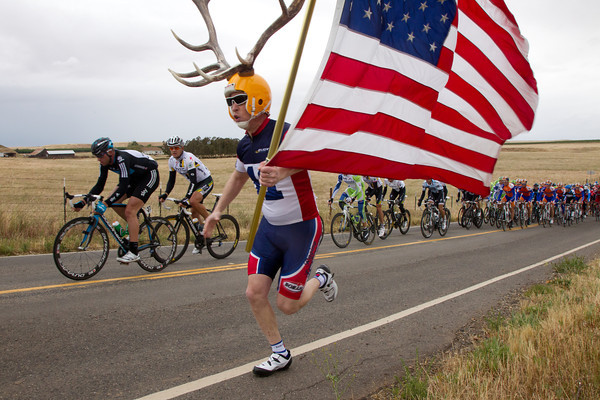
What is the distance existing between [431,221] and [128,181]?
11019mm

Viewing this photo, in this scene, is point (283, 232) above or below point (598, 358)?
above

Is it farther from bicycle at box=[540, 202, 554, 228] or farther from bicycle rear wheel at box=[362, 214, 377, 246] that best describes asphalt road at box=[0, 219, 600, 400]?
bicycle at box=[540, 202, 554, 228]

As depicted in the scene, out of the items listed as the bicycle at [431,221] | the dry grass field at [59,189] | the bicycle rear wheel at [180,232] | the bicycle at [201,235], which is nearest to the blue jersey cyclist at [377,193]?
the bicycle at [431,221]

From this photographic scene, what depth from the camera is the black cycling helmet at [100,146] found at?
7219 millimetres

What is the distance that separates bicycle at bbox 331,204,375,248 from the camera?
12.5 m

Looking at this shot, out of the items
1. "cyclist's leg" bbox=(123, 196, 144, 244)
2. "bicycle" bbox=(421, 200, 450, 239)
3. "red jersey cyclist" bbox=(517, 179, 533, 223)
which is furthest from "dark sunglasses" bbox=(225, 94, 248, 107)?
"red jersey cyclist" bbox=(517, 179, 533, 223)

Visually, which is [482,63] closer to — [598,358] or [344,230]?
[598,358]

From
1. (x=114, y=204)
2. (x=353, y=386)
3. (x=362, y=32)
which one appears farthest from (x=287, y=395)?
(x=114, y=204)

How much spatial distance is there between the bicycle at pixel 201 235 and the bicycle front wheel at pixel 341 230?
3.00 meters

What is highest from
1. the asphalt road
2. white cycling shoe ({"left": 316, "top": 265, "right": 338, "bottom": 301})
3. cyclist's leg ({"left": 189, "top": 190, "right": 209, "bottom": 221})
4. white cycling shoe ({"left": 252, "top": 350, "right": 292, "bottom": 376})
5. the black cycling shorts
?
the black cycling shorts

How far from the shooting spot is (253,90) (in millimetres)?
3744

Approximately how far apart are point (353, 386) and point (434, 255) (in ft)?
26.5

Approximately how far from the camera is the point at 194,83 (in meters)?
4.50

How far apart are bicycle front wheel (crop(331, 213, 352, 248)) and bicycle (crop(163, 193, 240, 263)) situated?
3003 mm
